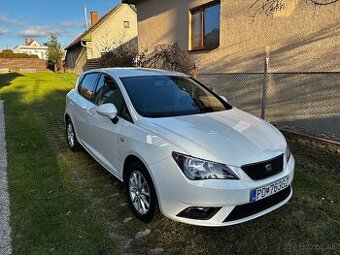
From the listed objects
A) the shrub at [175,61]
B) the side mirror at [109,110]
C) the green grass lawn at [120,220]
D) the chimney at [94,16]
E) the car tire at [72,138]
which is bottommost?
the green grass lawn at [120,220]

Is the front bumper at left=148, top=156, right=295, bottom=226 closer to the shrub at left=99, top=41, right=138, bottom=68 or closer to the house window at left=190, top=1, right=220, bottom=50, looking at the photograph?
the house window at left=190, top=1, right=220, bottom=50

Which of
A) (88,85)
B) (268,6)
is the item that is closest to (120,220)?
(88,85)

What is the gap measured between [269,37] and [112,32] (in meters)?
24.2

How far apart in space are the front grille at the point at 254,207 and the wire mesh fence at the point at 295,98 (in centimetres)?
359

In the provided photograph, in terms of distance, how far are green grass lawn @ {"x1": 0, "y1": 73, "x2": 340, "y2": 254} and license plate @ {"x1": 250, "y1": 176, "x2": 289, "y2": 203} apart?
0.50 meters

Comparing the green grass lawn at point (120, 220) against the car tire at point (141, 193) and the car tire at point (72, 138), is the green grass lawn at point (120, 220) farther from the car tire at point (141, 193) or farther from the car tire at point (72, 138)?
the car tire at point (72, 138)

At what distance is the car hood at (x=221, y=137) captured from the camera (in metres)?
2.92

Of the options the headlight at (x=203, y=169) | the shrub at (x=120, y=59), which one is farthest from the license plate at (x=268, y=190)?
the shrub at (x=120, y=59)

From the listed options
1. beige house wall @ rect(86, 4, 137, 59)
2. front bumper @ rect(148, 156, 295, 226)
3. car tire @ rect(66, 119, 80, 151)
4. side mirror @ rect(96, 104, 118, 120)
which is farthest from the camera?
beige house wall @ rect(86, 4, 137, 59)

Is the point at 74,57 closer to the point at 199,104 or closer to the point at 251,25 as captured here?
the point at 251,25

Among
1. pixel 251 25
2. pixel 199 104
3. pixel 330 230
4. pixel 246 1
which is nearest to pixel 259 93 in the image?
pixel 251 25

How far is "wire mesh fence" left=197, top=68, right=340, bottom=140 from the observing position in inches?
250

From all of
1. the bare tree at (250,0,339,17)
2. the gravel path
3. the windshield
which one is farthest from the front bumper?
the bare tree at (250,0,339,17)

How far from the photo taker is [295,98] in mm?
7133
